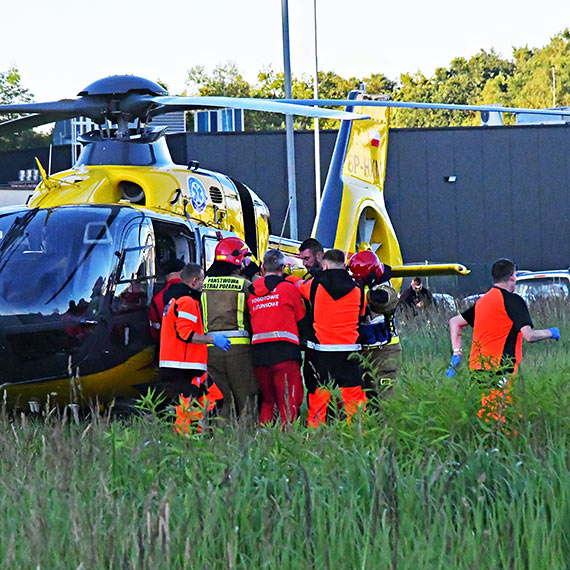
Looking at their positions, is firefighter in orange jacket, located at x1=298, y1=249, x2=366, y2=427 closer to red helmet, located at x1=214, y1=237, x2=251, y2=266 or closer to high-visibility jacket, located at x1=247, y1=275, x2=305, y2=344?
high-visibility jacket, located at x1=247, y1=275, x2=305, y2=344

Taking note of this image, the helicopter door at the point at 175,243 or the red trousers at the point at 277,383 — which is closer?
the red trousers at the point at 277,383

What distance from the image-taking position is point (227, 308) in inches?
367

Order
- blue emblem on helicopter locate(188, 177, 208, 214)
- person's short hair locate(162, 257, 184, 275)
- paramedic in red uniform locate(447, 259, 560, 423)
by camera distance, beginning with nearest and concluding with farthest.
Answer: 1. paramedic in red uniform locate(447, 259, 560, 423)
2. person's short hair locate(162, 257, 184, 275)
3. blue emblem on helicopter locate(188, 177, 208, 214)

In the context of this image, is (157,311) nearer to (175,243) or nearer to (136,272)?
(136,272)

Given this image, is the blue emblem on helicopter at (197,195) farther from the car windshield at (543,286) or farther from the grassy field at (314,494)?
the car windshield at (543,286)

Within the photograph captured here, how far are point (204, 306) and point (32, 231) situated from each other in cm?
168

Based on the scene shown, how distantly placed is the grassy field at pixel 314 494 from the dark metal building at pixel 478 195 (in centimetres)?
2950

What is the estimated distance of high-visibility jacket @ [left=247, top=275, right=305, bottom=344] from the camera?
29.9ft

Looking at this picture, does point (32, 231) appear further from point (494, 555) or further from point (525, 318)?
point (494, 555)

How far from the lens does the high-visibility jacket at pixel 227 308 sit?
931 centimetres

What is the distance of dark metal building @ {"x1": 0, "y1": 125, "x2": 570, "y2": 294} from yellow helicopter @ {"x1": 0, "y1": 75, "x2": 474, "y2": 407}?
79.4 ft

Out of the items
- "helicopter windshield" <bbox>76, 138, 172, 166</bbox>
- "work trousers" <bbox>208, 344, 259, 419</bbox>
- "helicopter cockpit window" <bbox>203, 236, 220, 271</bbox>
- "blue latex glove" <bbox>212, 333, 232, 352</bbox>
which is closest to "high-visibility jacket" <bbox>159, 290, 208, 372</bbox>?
"blue latex glove" <bbox>212, 333, 232, 352</bbox>

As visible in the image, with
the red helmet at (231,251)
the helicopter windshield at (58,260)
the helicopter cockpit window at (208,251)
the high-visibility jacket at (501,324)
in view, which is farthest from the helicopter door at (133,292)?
the high-visibility jacket at (501,324)

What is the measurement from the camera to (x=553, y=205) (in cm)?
3856
